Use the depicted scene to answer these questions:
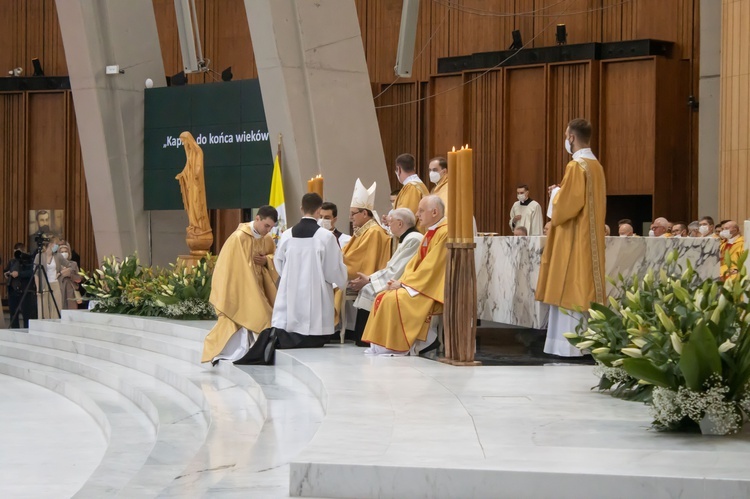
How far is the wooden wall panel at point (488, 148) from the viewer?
54.0 feet

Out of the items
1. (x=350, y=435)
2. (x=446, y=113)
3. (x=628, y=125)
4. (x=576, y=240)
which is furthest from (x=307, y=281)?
(x=446, y=113)

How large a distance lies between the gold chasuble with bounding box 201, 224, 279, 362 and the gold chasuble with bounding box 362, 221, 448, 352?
1.35 metres

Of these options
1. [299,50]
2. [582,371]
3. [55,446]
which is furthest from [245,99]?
[582,371]

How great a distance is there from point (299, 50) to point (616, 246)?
573 cm

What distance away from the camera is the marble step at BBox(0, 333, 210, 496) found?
5.32 metres

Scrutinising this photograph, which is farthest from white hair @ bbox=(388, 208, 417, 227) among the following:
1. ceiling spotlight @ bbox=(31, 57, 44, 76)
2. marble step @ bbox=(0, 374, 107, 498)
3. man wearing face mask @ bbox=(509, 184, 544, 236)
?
ceiling spotlight @ bbox=(31, 57, 44, 76)

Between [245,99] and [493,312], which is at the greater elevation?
Answer: [245,99]

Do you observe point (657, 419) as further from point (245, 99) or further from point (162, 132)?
point (162, 132)

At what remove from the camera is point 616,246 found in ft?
25.8

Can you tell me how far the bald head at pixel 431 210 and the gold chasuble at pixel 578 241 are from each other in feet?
2.72

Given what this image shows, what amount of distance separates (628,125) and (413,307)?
8538mm

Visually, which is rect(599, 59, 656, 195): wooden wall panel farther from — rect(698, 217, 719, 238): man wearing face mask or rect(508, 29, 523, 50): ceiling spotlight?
rect(698, 217, 719, 238): man wearing face mask

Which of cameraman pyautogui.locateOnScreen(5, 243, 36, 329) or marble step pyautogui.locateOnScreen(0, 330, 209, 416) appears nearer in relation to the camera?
marble step pyautogui.locateOnScreen(0, 330, 209, 416)

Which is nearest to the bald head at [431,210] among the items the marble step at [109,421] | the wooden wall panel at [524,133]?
the marble step at [109,421]
